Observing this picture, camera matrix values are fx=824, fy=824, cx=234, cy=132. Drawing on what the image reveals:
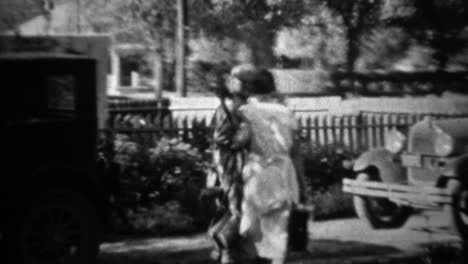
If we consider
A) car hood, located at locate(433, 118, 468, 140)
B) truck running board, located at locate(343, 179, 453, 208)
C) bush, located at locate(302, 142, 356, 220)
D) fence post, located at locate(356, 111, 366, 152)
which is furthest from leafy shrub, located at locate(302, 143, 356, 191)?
car hood, located at locate(433, 118, 468, 140)

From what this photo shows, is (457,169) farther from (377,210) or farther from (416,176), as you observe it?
(377,210)

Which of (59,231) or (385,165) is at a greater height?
(385,165)

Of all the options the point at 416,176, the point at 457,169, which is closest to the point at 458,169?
the point at 457,169

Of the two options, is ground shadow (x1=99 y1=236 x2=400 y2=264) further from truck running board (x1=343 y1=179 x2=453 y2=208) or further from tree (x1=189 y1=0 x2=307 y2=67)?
tree (x1=189 y1=0 x2=307 y2=67)

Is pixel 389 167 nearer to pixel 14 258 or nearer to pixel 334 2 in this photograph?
pixel 14 258

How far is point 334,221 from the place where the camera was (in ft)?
32.4

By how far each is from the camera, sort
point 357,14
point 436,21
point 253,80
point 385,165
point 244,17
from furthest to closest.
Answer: point 357,14 < point 436,21 < point 244,17 < point 385,165 < point 253,80

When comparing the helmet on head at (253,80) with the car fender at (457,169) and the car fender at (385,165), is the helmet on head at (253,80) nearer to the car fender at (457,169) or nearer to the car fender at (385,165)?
the car fender at (457,169)

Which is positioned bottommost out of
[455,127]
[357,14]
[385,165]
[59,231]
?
[59,231]

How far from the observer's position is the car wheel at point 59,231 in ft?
21.3

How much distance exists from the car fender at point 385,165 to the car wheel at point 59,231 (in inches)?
153

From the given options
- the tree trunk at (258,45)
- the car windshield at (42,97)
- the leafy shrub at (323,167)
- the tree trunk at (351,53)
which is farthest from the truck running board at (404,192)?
the tree trunk at (351,53)

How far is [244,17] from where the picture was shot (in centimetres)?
1856

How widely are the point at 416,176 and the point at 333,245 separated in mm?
1864
